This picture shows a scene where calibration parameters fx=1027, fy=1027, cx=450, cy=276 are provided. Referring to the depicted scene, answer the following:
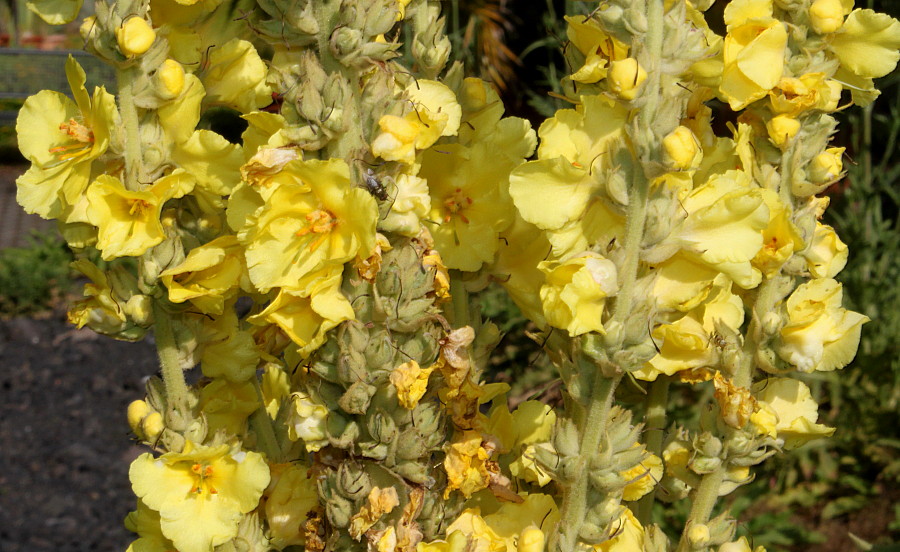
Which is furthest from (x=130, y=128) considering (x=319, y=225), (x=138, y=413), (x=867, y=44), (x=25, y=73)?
(x=25, y=73)

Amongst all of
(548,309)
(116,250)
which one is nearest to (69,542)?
(116,250)

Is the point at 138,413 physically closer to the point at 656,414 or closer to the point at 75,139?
the point at 75,139

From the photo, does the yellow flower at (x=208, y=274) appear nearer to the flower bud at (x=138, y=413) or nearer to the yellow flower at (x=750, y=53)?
the flower bud at (x=138, y=413)

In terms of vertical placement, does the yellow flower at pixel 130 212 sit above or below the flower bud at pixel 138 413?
above

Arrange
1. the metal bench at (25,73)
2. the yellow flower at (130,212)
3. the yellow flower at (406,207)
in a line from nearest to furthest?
the yellow flower at (406,207), the yellow flower at (130,212), the metal bench at (25,73)

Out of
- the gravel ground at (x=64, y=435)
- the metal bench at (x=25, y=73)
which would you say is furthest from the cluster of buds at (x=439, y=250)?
the metal bench at (x=25, y=73)

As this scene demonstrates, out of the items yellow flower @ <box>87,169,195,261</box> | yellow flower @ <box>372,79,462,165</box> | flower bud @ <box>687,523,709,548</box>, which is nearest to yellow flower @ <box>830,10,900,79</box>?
yellow flower @ <box>372,79,462,165</box>
